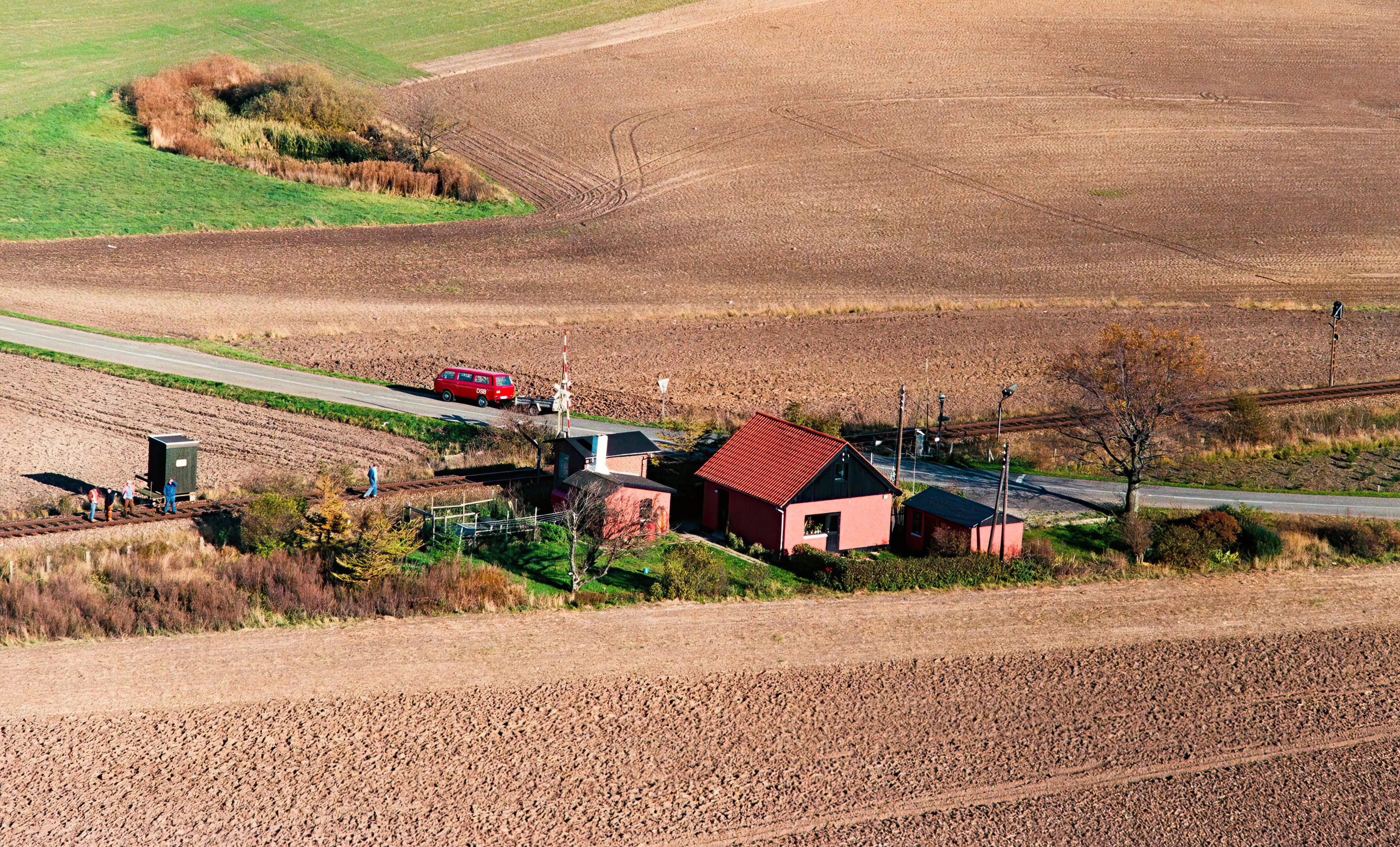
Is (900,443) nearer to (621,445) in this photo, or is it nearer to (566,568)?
(621,445)

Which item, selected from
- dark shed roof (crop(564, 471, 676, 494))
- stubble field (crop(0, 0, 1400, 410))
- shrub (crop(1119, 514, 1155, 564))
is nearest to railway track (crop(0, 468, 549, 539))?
dark shed roof (crop(564, 471, 676, 494))

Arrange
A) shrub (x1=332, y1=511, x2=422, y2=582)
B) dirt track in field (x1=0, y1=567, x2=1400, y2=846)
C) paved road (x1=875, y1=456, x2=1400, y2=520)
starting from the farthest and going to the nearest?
paved road (x1=875, y1=456, x2=1400, y2=520)
shrub (x1=332, y1=511, x2=422, y2=582)
dirt track in field (x1=0, y1=567, x2=1400, y2=846)

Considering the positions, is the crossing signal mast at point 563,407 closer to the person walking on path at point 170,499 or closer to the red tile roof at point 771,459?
the red tile roof at point 771,459

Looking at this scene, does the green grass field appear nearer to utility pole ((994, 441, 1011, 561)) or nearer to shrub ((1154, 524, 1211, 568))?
utility pole ((994, 441, 1011, 561))

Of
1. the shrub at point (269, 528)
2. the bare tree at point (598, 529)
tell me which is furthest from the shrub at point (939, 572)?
the shrub at point (269, 528)

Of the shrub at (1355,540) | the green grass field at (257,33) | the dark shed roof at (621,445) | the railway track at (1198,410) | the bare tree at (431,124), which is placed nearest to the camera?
the shrub at (1355,540)

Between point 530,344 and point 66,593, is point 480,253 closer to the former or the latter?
point 530,344
